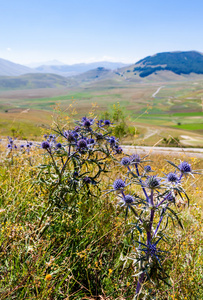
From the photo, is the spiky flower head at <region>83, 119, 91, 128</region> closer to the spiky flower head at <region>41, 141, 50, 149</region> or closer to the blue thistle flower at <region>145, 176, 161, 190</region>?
the spiky flower head at <region>41, 141, 50, 149</region>

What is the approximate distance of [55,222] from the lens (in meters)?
3.33

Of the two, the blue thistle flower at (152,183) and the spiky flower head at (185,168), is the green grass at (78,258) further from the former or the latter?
the spiky flower head at (185,168)

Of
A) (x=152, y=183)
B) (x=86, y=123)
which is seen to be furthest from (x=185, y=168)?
(x=86, y=123)

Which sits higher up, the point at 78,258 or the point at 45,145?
the point at 45,145

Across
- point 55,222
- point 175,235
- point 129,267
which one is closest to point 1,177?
point 55,222

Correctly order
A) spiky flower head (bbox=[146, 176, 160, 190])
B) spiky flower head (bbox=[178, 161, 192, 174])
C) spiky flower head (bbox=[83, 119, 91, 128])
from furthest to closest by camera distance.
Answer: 1. spiky flower head (bbox=[83, 119, 91, 128])
2. spiky flower head (bbox=[178, 161, 192, 174])
3. spiky flower head (bbox=[146, 176, 160, 190])

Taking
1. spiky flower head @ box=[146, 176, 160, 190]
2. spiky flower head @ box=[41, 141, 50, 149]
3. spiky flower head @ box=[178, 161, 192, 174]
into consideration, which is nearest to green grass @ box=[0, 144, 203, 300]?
spiky flower head @ box=[41, 141, 50, 149]

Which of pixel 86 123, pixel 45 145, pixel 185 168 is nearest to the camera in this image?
pixel 185 168

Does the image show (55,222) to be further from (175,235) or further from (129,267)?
(175,235)

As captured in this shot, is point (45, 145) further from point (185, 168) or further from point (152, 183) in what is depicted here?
point (185, 168)

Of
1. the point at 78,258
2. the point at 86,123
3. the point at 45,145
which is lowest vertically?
the point at 78,258

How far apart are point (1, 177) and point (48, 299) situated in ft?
9.71

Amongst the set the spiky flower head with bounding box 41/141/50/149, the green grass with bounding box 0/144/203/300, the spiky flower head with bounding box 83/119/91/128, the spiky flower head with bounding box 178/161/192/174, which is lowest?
the green grass with bounding box 0/144/203/300

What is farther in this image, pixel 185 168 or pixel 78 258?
pixel 78 258
